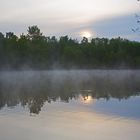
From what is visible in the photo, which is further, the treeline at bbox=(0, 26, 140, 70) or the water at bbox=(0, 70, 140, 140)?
the treeline at bbox=(0, 26, 140, 70)

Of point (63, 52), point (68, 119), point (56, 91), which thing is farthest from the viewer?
point (63, 52)

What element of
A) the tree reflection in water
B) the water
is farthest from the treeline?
the water

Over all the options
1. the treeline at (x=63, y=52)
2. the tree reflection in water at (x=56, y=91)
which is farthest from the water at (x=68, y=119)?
the treeline at (x=63, y=52)

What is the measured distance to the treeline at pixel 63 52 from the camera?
251ft

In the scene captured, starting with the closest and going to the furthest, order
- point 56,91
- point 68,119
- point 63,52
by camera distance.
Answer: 1. point 68,119
2. point 56,91
3. point 63,52

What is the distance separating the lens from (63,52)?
9588cm

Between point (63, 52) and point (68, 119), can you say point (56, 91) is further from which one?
point (63, 52)

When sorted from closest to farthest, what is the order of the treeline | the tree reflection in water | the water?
the water
the tree reflection in water
the treeline

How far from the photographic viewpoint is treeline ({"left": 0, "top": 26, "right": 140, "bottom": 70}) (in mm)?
76606

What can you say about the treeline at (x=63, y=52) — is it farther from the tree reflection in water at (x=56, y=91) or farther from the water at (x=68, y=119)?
the water at (x=68, y=119)

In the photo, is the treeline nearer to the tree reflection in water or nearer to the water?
the tree reflection in water

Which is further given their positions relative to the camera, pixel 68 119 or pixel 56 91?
pixel 56 91

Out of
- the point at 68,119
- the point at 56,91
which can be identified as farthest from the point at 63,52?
the point at 68,119

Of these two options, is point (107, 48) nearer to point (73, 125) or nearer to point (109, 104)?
point (109, 104)
